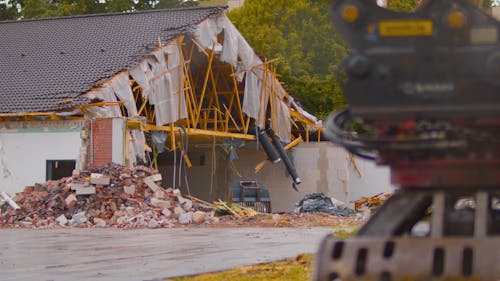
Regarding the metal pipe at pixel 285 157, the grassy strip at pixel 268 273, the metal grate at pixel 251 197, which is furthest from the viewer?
the metal pipe at pixel 285 157

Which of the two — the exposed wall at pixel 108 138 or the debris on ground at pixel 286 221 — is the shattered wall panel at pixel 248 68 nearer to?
the exposed wall at pixel 108 138

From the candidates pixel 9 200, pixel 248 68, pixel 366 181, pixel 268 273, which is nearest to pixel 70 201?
pixel 9 200

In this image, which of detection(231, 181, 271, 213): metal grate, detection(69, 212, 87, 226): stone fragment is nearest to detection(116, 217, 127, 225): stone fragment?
detection(69, 212, 87, 226): stone fragment

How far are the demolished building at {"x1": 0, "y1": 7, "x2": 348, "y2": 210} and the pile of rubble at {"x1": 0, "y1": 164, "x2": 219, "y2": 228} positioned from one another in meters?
2.54

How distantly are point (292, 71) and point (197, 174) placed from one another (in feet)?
54.2

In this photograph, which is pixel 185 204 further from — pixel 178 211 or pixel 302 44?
pixel 302 44

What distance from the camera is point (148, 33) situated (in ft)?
116

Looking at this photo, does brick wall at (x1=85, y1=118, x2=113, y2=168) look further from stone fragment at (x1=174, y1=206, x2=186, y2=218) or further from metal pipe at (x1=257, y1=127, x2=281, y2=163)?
metal pipe at (x1=257, y1=127, x2=281, y2=163)

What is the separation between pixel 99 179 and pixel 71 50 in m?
10.3

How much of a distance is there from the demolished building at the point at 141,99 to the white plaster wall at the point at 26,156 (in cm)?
3

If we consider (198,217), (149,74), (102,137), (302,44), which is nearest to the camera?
(198,217)

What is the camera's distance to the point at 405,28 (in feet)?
17.2

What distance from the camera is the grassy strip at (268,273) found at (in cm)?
1004

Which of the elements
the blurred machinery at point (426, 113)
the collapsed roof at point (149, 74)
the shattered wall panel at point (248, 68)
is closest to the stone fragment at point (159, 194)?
the collapsed roof at point (149, 74)
